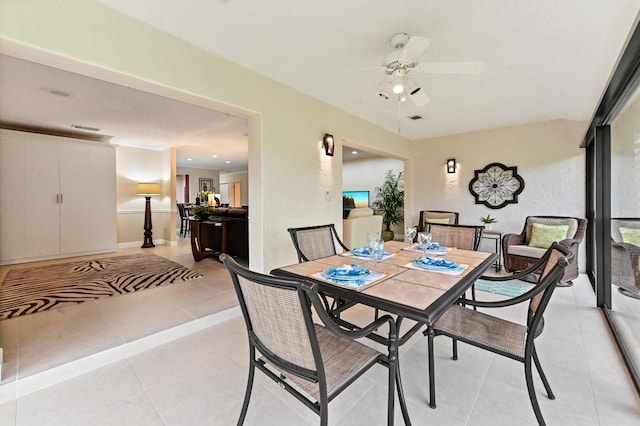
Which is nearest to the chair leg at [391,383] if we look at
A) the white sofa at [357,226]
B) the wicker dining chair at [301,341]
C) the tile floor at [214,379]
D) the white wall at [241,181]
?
the wicker dining chair at [301,341]

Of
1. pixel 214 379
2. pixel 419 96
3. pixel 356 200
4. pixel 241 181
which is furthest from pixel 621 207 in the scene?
pixel 241 181

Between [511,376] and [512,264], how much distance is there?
2805mm

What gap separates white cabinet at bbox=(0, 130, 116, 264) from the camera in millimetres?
4527

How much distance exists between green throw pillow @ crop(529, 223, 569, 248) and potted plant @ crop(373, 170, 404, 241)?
3.28 m

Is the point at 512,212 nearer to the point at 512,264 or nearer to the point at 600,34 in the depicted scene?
the point at 512,264

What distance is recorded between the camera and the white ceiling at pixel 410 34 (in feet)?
6.03

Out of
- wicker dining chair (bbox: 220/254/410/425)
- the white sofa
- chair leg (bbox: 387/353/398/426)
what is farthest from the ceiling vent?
chair leg (bbox: 387/353/398/426)

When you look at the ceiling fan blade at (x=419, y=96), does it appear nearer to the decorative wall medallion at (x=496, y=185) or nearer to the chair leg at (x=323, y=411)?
the chair leg at (x=323, y=411)

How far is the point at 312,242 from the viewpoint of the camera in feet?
8.13

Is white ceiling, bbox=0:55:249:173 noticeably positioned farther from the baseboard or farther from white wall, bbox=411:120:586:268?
white wall, bbox=411:120:586:268

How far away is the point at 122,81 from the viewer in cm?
200

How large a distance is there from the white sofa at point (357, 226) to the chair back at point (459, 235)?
1470mm

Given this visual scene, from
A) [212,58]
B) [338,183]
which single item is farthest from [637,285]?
[212,58]

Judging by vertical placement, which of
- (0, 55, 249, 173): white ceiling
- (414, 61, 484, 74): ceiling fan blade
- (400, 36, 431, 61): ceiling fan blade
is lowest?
(414, 61, 484, 74): ceiling fan blade
